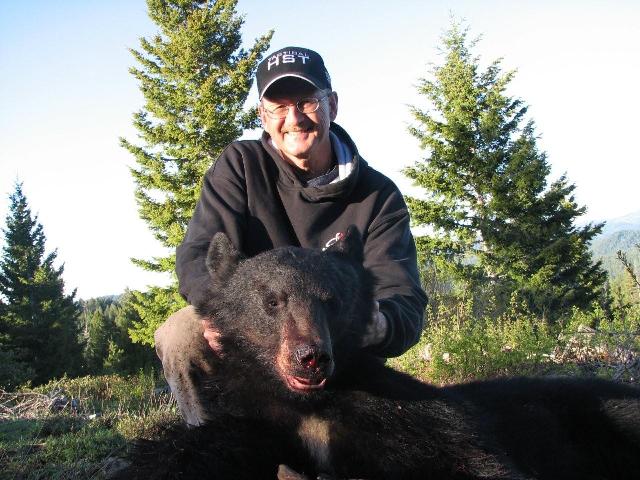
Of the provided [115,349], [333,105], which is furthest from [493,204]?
[115,349]

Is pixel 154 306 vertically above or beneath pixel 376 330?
above

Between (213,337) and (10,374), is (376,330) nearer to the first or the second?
(213,337)

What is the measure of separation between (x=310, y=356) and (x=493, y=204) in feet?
68.0

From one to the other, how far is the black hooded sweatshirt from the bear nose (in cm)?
129

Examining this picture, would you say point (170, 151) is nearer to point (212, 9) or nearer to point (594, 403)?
point (212, 9)

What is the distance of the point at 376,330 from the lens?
3.05 metres

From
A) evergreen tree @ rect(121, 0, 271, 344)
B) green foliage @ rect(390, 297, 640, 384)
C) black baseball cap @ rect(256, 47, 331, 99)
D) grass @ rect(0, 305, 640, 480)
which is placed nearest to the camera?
black baseball cap @ rect(256, 47, 331, 99)

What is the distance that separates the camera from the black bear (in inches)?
101

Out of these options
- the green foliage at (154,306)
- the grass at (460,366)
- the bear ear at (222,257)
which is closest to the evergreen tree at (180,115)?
the green foliage at (154,306)

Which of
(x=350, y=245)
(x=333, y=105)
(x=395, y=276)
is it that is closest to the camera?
(x=350, y=245)

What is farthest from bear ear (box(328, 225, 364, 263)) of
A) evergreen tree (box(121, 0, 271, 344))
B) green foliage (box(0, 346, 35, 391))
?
green foliage (box(0, 346, 35, 391))

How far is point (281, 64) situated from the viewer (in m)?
3.86

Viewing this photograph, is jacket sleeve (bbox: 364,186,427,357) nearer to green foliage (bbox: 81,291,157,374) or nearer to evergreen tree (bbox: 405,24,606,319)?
evergreen tree (bbox: 405,24,606,319)

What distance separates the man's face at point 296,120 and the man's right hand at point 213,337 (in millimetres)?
1461
